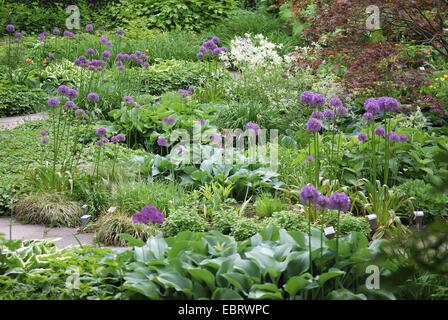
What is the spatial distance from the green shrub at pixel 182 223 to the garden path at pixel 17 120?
348 cm

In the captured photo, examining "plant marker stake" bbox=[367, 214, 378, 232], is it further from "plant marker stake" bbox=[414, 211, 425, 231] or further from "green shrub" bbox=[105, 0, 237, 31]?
"green shrub" bbox=[105, 0, 237, 31]

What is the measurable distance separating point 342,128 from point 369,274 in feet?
12.9

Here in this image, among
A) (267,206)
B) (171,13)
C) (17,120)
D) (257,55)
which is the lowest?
(267,206)

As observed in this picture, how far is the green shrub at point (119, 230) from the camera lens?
16.8 feet

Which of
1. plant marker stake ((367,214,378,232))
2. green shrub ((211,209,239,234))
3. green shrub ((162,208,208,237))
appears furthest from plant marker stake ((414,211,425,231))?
green shrub ((162,208,208,237))

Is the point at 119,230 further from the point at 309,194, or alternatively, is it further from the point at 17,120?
the point at 17,120

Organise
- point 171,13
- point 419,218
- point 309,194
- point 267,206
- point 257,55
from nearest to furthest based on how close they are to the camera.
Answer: point 309,194
point 419,218
point 267,206
point 257,55
point 171,13

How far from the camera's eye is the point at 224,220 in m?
5.18

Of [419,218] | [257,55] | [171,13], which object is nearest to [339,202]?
[419,218]

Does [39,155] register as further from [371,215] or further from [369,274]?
[369,274]

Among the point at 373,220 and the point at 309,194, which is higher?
the point at 309,194

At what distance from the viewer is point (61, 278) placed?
3.92 meters

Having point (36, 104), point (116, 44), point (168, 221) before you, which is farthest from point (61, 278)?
point (116, 44)

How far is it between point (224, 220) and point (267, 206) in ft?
1.51
